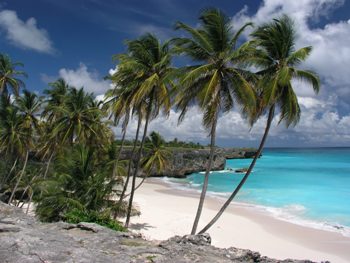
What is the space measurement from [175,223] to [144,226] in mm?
2717

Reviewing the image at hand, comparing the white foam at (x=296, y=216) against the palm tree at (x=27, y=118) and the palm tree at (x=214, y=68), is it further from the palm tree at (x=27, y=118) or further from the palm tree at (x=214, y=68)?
the palm tree at (x=27, y=118)

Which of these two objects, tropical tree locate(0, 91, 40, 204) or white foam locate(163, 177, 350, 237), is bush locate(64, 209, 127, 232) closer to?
tropical tree locate(0, 91, 40, 204)

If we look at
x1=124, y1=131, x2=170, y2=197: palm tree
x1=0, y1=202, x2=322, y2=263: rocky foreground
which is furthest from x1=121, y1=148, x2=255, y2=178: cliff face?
x1=0, y1=202, x2=322, y2=263: rocky foreground

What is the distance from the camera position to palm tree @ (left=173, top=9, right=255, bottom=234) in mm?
11562

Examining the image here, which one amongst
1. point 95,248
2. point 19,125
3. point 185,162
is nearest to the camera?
point 95,248

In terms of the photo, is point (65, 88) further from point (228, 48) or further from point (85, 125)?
point (228, 48)

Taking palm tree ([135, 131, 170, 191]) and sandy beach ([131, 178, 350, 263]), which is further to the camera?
palm tree ([135, 131, 170, 191])

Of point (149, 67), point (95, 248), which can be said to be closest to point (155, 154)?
point (149, 67)

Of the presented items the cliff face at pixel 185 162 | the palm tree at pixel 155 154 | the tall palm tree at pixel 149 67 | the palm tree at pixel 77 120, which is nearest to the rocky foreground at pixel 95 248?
the tall palm tree at pixel 149 67

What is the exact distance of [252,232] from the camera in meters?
21.7

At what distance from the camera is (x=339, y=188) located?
4884 cm

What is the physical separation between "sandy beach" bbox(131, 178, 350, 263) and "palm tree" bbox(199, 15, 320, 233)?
28.6 ft

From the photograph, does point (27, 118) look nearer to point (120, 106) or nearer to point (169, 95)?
point (120, 106)

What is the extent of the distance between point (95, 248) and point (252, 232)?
57.4 ft
